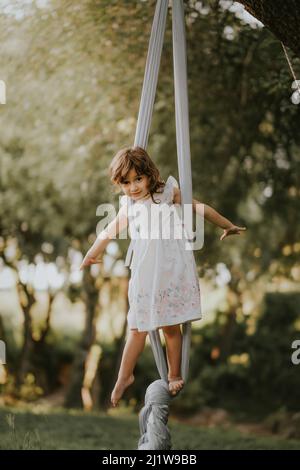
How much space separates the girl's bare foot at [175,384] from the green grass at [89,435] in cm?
162

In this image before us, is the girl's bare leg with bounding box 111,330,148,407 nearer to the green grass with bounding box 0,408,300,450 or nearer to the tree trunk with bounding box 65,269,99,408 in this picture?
the green grass with bounding box 0,408,300,450

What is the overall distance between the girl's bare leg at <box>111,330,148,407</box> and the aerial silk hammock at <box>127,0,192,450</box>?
9 cm

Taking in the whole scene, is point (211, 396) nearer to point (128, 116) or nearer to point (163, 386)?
point (128, 116)

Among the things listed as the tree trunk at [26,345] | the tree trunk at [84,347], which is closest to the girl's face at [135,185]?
the tree trunk at [84,347]

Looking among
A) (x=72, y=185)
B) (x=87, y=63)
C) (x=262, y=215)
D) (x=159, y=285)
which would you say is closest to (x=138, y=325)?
(x=159, y=285)

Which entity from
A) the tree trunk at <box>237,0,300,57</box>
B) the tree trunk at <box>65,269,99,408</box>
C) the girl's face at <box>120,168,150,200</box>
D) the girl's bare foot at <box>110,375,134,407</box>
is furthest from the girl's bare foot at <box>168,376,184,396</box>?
the tree trunk at <box>65,269,99,408</box>

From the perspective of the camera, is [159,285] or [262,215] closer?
[159,285]

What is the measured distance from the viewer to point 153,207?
9.14ft

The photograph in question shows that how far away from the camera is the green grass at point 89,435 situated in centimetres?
427

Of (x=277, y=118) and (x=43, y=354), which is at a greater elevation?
(x=277, y=118)

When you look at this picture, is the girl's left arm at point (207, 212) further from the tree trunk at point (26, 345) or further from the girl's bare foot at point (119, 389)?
the tree trunk at point (26, 345)

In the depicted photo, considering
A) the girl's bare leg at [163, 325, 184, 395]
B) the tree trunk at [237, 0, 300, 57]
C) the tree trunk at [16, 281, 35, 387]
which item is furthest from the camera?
the tree trunk at [16, 281, 35, 387]

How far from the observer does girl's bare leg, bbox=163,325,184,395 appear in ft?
8.91

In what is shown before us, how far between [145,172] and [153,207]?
160 mm
